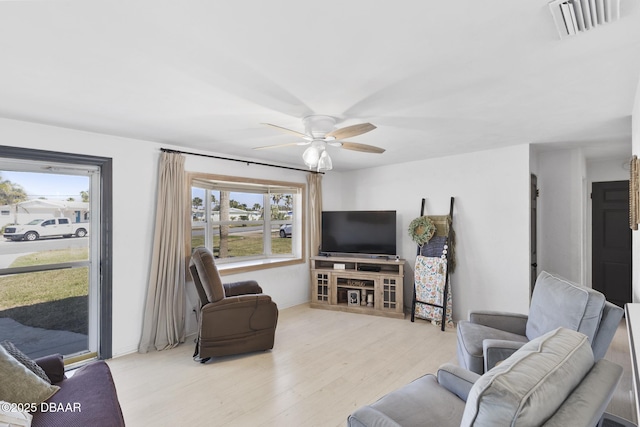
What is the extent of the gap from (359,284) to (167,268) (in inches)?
107

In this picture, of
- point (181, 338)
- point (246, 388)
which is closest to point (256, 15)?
point (246, 388)

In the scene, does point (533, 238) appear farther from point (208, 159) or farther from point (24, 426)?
point (24, 426)

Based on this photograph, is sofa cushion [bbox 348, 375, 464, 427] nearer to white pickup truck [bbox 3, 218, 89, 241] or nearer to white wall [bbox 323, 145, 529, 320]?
white wall [bbox 323, 145, 529, 320]

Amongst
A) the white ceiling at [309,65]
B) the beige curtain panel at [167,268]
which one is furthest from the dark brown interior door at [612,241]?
the beige curtain panel at [167,268]

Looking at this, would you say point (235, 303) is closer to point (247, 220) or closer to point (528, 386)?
point (247, 220)

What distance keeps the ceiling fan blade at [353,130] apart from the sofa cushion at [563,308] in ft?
6.05

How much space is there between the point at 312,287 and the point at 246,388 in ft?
7.81

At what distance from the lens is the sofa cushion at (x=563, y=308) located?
1988 mm

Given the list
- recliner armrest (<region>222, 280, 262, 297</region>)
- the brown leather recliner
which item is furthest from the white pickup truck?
recliner armrest (<region>222, 280, 262, 297</region>)

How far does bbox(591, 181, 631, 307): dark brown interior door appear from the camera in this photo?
4363 mm

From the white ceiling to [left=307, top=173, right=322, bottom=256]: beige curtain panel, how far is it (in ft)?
7.42

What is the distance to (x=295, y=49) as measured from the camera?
5.04 ft

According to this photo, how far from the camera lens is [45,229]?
2.94 meters

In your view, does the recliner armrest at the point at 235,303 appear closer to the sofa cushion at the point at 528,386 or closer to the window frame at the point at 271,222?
the window frame at the point at 271,222
